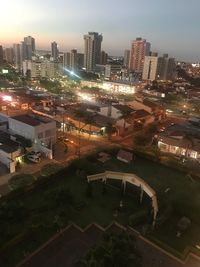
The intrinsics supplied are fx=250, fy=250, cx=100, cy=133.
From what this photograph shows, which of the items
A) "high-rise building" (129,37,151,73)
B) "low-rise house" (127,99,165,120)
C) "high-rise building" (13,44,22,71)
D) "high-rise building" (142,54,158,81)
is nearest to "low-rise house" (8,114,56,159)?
"low-rise house" (127,99,165,120)

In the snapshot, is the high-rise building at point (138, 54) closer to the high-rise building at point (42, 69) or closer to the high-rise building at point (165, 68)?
the high-rise building at point (165, 68)

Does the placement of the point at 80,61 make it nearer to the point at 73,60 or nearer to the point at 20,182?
the point at 73,60

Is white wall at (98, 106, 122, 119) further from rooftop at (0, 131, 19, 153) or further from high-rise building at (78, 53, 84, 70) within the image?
high-rise building at (78, 53, 84, 70)

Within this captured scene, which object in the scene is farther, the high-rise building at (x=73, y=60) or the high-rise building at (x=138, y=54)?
the high-rise building at (x=138, y=54)

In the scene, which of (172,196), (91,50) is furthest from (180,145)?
(91,50)

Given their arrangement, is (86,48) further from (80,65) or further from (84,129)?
(84,129)

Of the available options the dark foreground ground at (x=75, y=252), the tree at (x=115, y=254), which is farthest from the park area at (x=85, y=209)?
the tree at (x=115, y=254)

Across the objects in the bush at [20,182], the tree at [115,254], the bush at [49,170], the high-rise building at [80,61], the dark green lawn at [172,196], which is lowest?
the dark green lawn at [172,196]
